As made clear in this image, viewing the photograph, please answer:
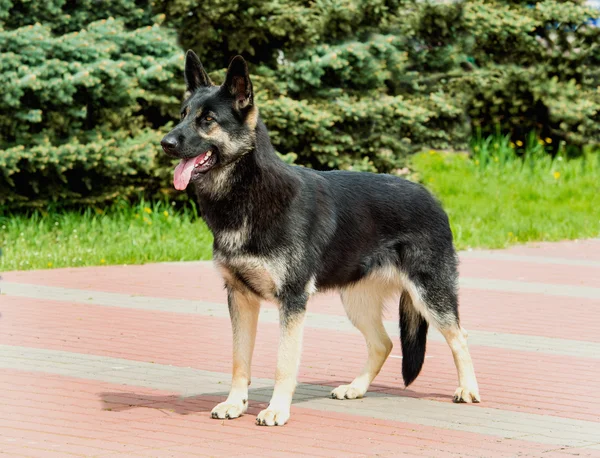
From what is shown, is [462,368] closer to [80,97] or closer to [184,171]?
[184,171]

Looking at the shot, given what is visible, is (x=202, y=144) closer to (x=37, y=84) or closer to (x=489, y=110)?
(x=37, y=84)

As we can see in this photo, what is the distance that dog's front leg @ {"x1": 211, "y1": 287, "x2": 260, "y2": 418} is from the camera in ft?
20.4

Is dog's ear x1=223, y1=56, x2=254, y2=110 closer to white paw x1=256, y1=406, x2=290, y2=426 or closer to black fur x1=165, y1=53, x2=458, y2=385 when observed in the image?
black fur x1=165, y1=53, x2=458, y2=385

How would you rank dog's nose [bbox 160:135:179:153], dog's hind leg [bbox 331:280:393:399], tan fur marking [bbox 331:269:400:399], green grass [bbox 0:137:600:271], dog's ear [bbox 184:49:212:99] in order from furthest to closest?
green grass [bbox 0:137:600:271] < dog's hind leg [bbox 331:280:393:399] < tan fur marking [bbox 331:269:400:399] < dog's ear [bbox 184:49:212:99] < dog's nose [bbox 160:135:179:153]

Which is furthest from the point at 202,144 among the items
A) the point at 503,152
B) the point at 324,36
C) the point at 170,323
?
the point at 503,152

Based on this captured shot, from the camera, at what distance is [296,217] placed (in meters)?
6.17

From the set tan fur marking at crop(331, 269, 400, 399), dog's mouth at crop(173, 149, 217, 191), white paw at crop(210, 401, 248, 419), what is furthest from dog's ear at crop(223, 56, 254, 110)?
white paw at crop(210, 401, 248, 419)

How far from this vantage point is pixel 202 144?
597 centimetres

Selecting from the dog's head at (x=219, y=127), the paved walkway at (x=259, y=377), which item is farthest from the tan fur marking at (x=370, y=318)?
the dog's head at (x=219, y=127)

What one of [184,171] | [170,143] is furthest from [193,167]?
[170,143]

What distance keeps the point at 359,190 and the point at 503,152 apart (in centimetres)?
1344

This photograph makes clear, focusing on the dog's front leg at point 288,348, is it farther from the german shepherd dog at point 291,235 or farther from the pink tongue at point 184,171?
the pink tongue at point 184,171

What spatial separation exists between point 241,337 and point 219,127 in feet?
3.82

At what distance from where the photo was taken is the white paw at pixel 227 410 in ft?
19.9
